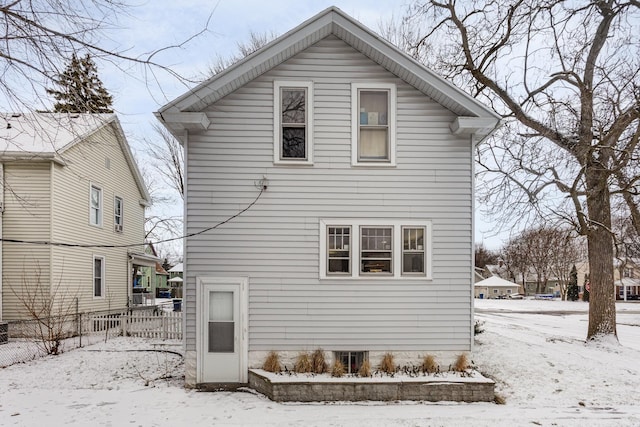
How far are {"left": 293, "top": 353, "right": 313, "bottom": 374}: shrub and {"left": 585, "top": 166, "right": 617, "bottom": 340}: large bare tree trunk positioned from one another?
28.5ft

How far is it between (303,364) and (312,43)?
643 centimetres

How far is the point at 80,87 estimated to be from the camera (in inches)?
193

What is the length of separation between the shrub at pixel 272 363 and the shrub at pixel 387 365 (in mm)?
2008

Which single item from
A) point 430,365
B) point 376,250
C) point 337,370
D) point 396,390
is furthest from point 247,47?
point 396,390

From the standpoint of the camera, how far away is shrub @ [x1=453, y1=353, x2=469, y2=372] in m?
8.62

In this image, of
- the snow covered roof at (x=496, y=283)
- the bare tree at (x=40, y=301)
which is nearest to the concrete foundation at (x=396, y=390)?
the bare tree at (x=40, y=301)

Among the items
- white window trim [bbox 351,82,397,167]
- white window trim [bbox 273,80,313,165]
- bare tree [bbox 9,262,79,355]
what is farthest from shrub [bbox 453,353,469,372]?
bare tree [bbox 9,262,79,355]

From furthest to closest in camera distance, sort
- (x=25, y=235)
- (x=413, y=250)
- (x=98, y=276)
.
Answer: (x=98, y=276)
(x=25, y=235)
(x=413, y=250)

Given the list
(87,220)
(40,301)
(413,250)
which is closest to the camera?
(413,250)

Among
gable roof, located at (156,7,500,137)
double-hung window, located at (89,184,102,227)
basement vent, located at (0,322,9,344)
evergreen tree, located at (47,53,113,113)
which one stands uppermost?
gable roof, located at (156,7,500,137)

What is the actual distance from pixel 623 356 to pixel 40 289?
16.5 meters

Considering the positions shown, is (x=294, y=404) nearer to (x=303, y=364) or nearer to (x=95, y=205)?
(x=303, y=364)

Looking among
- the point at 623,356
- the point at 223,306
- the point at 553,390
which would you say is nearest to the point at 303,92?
the point at 223,306

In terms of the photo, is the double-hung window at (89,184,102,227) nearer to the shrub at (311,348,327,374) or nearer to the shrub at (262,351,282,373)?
the shrub at (262,351,282,373)
